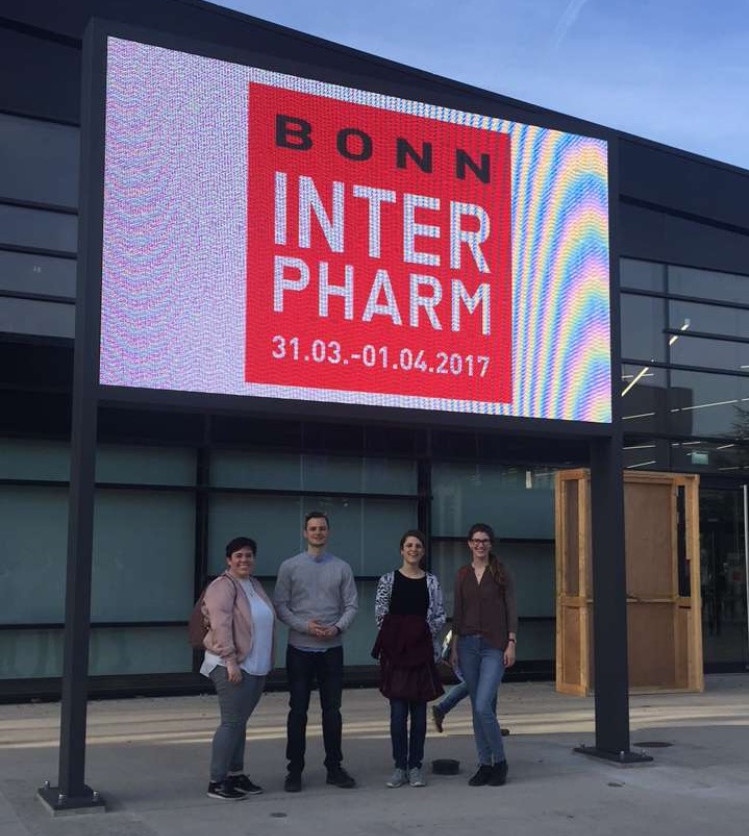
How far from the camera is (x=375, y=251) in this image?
8383 mm

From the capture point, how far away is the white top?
7473mm

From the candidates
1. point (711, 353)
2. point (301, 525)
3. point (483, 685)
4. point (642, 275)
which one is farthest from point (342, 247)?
point (711, 353)

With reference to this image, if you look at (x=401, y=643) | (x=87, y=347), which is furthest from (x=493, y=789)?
(x=87, y=347)

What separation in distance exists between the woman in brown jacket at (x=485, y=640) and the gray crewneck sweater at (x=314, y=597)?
0.90 m

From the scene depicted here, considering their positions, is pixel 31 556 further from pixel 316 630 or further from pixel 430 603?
pixel 430 603

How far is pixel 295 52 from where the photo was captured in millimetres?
13219

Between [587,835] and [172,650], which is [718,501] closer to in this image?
[172,650]

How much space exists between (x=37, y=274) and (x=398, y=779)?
270 inches

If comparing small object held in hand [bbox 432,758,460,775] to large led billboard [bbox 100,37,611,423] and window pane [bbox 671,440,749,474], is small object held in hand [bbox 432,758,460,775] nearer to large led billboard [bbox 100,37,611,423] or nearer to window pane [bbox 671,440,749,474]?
large led billboard [bbox 100,37,611,423]

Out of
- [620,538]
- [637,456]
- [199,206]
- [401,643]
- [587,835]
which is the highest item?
[199,206]

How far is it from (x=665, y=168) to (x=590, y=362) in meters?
7.78

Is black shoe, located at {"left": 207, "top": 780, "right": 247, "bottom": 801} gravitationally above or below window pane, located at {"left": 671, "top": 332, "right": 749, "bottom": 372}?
below

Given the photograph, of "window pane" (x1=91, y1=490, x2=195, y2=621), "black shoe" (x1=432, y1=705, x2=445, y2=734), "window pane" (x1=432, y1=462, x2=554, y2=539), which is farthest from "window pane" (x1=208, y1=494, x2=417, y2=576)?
"black shoe" (x1=432, y1=705, x2=445, y2=734)

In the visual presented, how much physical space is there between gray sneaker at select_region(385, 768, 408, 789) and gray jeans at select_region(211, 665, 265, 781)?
1163 mm
